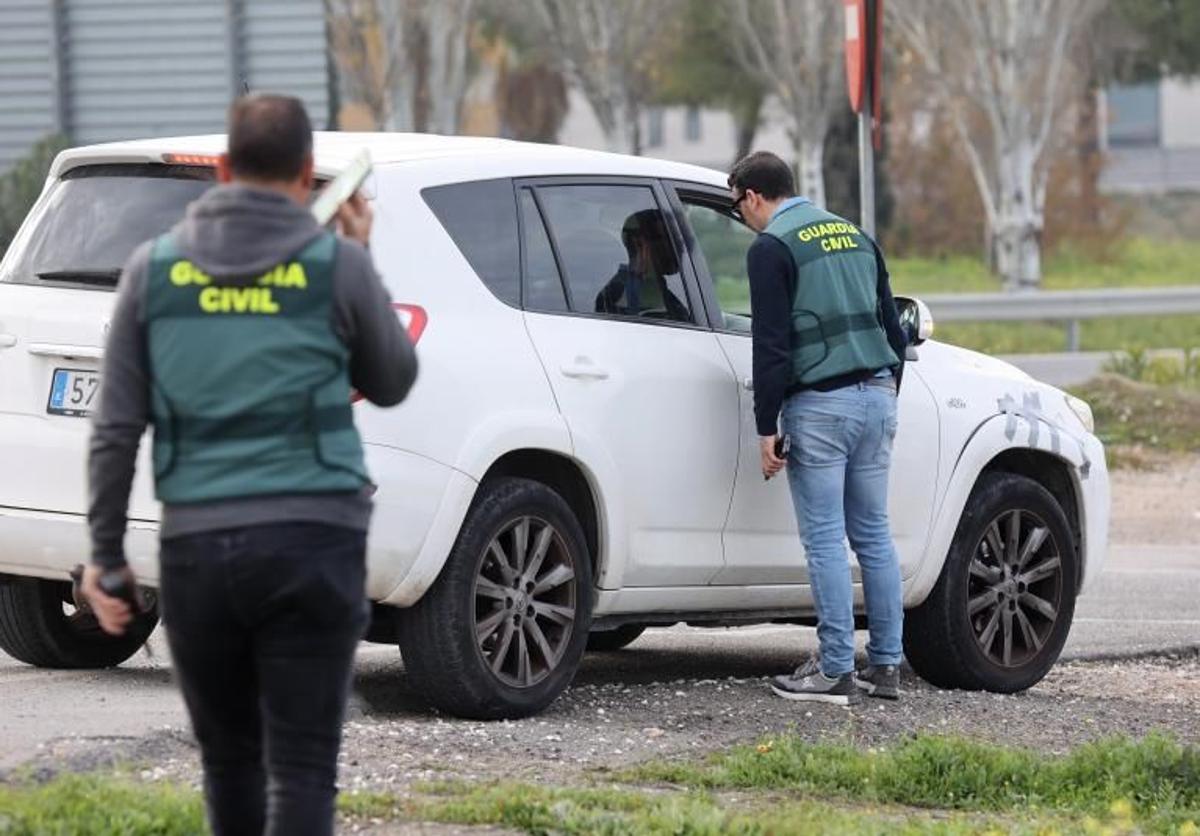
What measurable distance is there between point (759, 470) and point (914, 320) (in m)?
0.76

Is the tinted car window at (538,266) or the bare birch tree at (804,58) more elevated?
the bare birch tree at (804,58)

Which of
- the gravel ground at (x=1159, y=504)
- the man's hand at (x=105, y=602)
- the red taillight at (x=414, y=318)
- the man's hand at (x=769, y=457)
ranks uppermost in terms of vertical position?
the red taillight at (x=414, y=318)

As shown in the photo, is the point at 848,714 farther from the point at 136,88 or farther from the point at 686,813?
the point at 136,88

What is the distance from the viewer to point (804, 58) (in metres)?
40.7

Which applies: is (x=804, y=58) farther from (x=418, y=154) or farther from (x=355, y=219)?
(x=355, y=219)

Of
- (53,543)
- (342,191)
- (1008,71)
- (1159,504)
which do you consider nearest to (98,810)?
(342,191)

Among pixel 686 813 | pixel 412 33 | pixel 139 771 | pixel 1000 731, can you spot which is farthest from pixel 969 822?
pixel 412 33

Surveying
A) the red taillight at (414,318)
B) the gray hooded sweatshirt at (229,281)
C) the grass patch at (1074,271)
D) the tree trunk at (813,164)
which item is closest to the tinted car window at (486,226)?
the red taillight at (414,318)

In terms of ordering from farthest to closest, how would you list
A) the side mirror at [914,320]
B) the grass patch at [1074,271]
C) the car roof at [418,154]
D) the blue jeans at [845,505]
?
the grass patch at [1074,271], the side mirror at [914,320], the blue jeans at [845,505], the car roof at [418,154]

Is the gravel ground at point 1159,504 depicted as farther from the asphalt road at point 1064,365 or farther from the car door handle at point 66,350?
the car door handle at point 66,350

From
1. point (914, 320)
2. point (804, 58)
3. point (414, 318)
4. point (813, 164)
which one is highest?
point (804, 58)

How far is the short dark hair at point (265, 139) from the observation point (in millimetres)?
4453

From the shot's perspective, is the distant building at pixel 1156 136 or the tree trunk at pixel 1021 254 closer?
the tree trunk at pixel 1021 254

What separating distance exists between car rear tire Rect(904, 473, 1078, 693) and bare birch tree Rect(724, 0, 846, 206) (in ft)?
101
